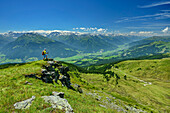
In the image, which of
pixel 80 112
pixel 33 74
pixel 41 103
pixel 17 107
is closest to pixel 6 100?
pixel 17 107

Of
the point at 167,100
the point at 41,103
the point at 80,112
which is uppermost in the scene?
the point at 41,103

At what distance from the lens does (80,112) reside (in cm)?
1886

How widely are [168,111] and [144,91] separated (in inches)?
2300

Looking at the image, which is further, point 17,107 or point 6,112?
point 17,107

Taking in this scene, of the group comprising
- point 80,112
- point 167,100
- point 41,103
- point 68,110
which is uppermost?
point 41,103

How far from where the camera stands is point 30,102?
55.2 feet

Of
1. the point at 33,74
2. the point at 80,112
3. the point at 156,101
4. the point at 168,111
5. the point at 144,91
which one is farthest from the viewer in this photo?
the point at 144,91

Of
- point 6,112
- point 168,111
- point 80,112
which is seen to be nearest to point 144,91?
point 168,111

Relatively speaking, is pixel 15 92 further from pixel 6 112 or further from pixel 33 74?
pixel 33 74

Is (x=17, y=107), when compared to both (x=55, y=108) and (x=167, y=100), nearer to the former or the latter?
(x=55, y=108)

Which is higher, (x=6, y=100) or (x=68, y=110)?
(x=6, y=100)

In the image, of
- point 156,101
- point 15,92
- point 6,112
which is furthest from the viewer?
point 156,101

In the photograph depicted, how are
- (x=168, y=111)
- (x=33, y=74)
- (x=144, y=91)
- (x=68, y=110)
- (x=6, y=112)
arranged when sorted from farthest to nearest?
(x=144, y=91)
(x=168, y=111)
(x=33, y=74)
(x=68, y=110)
(x=6, y=112)

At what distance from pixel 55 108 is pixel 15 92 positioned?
35.1ft
